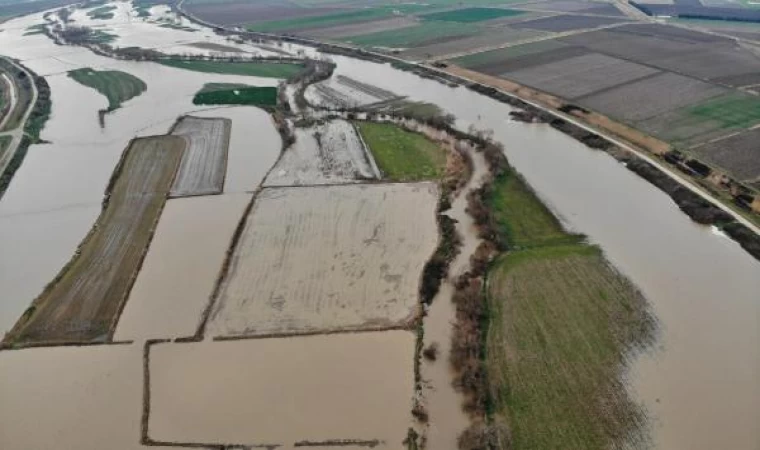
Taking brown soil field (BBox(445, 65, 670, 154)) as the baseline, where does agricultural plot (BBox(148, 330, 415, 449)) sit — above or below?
below

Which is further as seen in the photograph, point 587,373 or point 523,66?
point 523,66

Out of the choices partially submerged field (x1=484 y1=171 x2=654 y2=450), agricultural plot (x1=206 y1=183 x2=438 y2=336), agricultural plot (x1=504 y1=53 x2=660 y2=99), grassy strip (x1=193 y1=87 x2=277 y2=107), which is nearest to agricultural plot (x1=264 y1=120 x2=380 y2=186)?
agricultural plot (x1=206 y1=183 x2=438 y2=336)

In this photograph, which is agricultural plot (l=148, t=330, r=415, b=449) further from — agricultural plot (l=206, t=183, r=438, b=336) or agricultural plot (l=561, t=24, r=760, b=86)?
agricultural plot (l=561, t=24, r=760, b=86)

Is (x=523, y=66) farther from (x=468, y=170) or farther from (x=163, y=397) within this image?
(x=163, y=397)

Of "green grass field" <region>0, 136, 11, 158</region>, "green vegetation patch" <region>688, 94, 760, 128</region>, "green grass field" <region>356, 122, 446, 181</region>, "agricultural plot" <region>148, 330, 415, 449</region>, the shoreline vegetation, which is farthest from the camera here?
"green vegetation patch" <region>688, 94, 760, 128</region>

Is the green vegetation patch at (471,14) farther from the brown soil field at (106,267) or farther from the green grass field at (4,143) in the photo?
the green grass field at (4,143)

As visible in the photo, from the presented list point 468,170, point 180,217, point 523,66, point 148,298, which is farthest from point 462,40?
point 148,298

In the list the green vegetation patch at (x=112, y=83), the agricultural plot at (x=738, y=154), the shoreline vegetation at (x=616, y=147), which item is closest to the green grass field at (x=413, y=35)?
the shoreline vegetation at (x=616, y=147)

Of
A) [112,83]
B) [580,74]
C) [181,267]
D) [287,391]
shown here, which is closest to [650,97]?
[580,74]
